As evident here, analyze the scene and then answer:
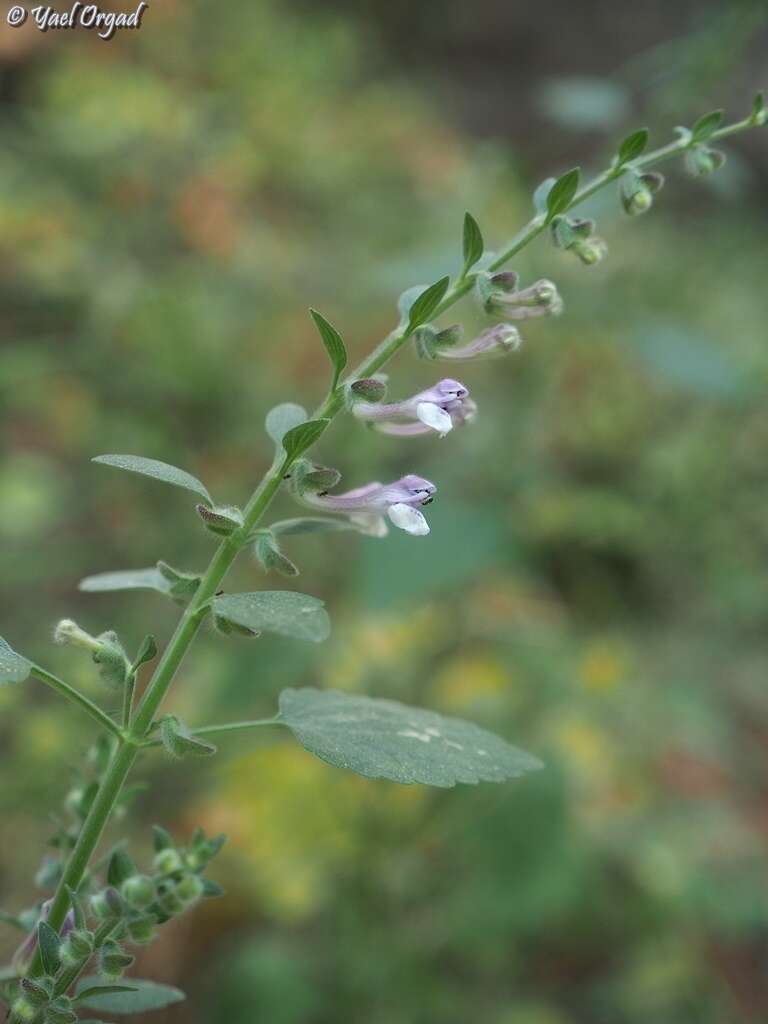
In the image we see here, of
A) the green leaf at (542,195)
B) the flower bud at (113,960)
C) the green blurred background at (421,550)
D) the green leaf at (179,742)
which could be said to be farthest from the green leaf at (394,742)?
the green blurred background at (421,550)

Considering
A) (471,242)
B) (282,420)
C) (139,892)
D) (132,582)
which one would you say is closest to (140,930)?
(139,892)

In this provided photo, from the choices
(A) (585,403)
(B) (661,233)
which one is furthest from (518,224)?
(B) (661,233)

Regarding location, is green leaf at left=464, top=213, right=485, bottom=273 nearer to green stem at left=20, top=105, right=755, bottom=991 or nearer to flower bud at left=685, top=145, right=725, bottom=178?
green stem at left=20, top=105, right=755, bottom=991

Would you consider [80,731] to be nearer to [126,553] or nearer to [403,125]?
[126,553]


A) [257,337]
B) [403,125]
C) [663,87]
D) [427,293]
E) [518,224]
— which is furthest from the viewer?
[403,125]

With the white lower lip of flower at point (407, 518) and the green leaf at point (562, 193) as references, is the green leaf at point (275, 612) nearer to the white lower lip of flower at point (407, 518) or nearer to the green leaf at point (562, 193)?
the white lower lip of flower at point (407, 518)
